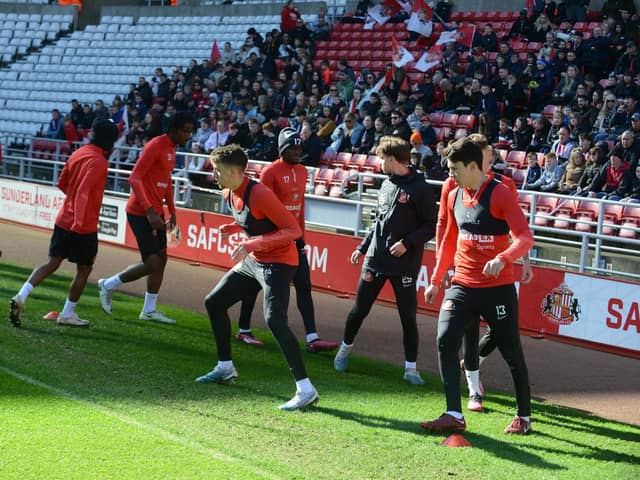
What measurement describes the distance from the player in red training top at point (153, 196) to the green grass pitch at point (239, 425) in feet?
3.51

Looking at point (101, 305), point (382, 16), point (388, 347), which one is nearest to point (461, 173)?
→ point (388, 347)

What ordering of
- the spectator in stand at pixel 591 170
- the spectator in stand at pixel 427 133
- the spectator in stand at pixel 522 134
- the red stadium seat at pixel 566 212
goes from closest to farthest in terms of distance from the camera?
the spectator in stand at pixel 591 170, the red stadium seat at pixel 566 212, the spectator in stand at pixel 522 134, the spectator in stand at pixel 427 133

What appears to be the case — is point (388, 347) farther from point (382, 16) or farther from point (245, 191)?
point (382, 16)

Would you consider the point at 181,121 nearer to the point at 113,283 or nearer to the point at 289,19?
the point at 113,283

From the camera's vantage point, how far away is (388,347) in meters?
10.4

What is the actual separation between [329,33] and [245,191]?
820 inches

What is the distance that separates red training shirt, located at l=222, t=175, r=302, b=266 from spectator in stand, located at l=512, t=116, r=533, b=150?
1094cm

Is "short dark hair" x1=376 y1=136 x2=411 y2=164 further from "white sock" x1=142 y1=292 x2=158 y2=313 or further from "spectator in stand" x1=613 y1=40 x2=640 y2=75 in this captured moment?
"spectator in stand" x1=613 y1=40 x2=640 y2=75

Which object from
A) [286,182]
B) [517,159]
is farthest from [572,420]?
[517,159]

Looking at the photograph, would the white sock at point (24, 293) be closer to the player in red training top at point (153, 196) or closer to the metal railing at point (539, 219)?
the player in red training top at point (153, 196)

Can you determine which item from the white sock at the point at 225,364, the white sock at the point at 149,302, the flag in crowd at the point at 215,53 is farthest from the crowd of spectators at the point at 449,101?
the white sock at the point at 225,364

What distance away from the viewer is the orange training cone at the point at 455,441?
6.32 meters

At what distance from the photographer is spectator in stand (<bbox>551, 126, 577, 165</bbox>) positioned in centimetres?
1572

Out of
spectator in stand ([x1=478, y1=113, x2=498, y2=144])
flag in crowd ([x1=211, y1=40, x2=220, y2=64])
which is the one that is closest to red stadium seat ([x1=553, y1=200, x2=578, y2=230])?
spectator in stand ([x1=478, y1=113, x2=498, y2=144])
